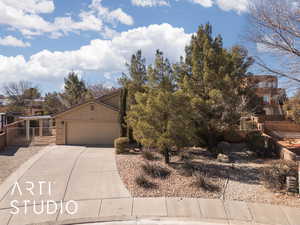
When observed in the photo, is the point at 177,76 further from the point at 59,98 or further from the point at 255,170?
the point at 59,98

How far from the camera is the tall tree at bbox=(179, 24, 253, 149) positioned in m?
14.6

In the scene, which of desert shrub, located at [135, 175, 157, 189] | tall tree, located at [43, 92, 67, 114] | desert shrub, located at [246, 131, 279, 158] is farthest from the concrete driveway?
tall tree, located at [43, 92, 67, 114]

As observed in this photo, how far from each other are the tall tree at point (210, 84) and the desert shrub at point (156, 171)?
411cm

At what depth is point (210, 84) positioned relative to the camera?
14828 millimetres

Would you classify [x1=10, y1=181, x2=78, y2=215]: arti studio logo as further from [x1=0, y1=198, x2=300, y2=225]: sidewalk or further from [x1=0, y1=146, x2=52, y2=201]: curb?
[x1=0, y1=146, x2=52, y2=201]: curb

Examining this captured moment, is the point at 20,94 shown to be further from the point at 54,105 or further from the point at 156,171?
the point at 156,171

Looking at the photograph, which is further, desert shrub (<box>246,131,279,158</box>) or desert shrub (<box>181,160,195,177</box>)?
desert shrub (<box>246,131,279,158</box>)

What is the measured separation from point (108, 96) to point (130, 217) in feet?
46.4

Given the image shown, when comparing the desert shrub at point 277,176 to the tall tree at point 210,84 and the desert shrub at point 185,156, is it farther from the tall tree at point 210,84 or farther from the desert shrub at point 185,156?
the tall tree at point 210,84

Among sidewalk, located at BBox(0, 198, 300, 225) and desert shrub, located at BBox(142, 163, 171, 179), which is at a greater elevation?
desert shrub, located at BBox(142, 163, 171, 179)

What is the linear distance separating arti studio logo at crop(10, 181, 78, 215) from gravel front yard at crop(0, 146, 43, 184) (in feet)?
5.85

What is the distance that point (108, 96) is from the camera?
20.8 metres

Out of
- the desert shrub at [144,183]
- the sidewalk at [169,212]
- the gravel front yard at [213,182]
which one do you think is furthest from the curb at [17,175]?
the desert shrub at [144,183]

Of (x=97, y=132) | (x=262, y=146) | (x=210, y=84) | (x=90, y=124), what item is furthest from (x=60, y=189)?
(x=262, y=146)
